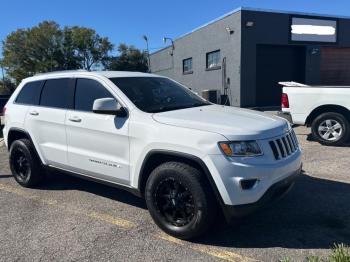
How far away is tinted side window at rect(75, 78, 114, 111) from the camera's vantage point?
4.96m

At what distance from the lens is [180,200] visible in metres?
4.09

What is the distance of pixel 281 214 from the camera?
4.73 meters

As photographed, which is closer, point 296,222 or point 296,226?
point 296,226

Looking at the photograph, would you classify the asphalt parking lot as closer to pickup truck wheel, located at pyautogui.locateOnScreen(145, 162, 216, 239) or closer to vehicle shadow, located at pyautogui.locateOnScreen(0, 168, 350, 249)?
vehicle shadow, located at pyautogui.locateOnScreen(0, 168, 350, 249)

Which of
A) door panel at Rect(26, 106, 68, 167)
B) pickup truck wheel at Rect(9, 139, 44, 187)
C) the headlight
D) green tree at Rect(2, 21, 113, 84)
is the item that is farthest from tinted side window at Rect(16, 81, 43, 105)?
green tree at Rect(2, 21, 113, 84)

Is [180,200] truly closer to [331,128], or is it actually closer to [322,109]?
[331,128]

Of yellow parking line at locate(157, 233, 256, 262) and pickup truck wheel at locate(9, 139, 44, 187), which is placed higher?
pickup truck wheel at locate(9, 139, 44, 187)

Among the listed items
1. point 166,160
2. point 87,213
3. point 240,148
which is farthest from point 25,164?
point 240,148

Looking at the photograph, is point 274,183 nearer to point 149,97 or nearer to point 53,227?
point 149,97

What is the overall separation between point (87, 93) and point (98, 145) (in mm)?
774

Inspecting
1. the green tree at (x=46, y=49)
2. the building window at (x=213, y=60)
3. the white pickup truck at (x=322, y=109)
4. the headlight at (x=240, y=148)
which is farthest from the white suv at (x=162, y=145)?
the green tree at (x=46, y=49)

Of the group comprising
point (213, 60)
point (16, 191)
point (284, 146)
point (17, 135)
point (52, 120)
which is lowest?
point (16, 191)

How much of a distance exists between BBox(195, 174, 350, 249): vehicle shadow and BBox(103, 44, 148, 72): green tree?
152 feet

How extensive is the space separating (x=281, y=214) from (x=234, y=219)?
1.11 metres
